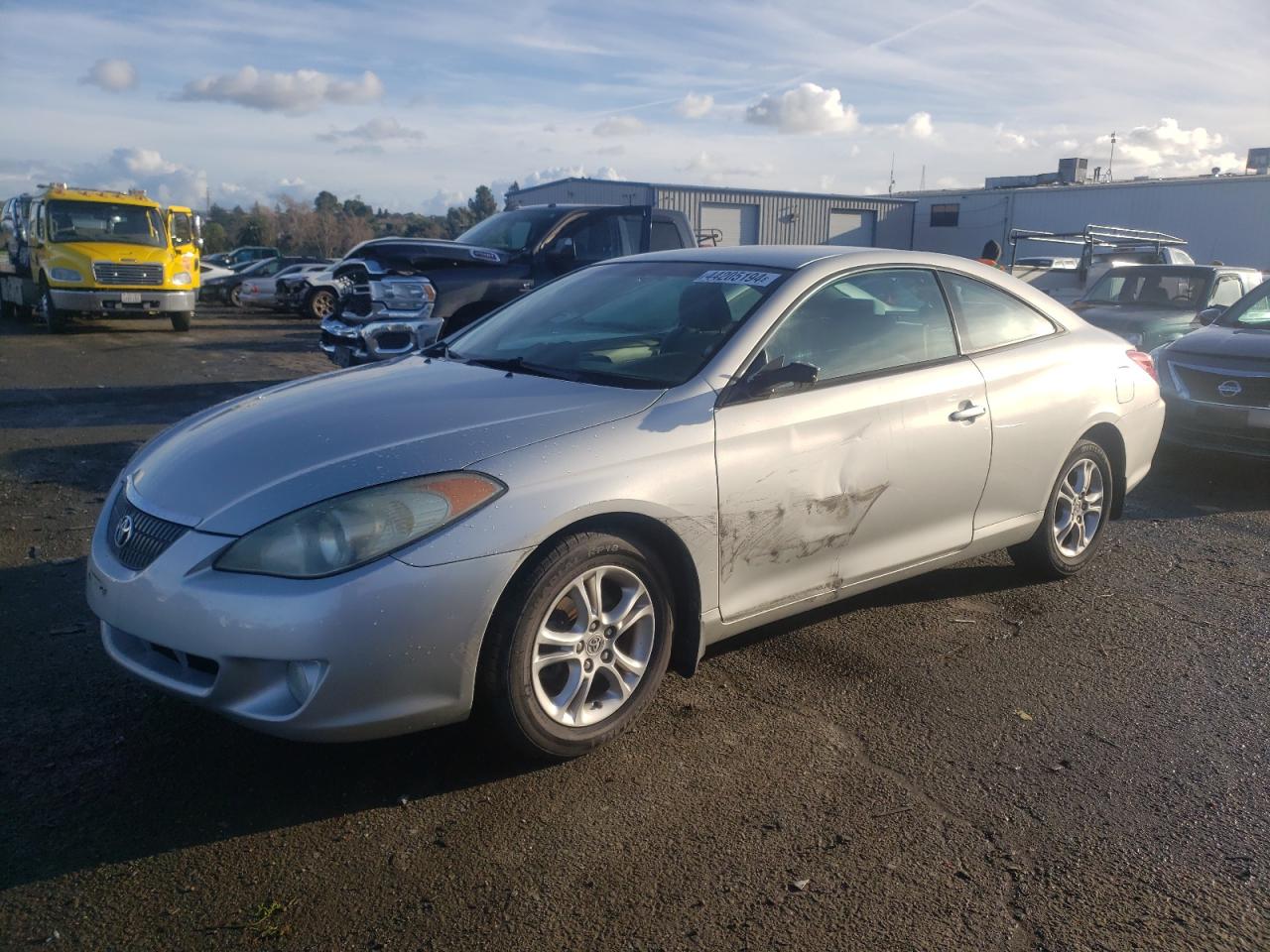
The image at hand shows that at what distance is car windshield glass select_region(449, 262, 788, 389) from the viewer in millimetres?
3811

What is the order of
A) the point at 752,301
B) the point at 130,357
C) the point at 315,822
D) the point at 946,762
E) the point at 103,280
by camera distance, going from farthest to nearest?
A: the point at 103,280
the point at 130,357
the point at 752,301
the point at 946,762
the point at 315,822

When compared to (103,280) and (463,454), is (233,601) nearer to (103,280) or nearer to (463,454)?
(463,454)

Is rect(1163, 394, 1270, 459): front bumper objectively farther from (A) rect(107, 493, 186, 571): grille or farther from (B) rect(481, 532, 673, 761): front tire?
(A) rect(107, 493, 186, 571): grille

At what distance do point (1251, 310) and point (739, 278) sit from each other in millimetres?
6564

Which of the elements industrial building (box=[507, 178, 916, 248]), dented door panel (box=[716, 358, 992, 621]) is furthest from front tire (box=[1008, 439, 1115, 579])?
industrial building (box=[507, 178, 916, 248])

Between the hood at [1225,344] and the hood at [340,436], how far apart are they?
6.10 meters

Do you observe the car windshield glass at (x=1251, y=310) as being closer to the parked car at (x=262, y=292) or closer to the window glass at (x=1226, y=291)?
the window glass at (x=1226, y=291)

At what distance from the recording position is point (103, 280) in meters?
17.5

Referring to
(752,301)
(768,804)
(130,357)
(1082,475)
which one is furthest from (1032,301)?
(130,357)

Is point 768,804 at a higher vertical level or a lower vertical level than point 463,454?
lower

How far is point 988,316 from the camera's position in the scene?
4652 mm

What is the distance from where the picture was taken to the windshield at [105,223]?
1773 centimetres

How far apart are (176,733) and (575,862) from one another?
1490 mm

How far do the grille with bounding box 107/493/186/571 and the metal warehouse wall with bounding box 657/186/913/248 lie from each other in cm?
3337
